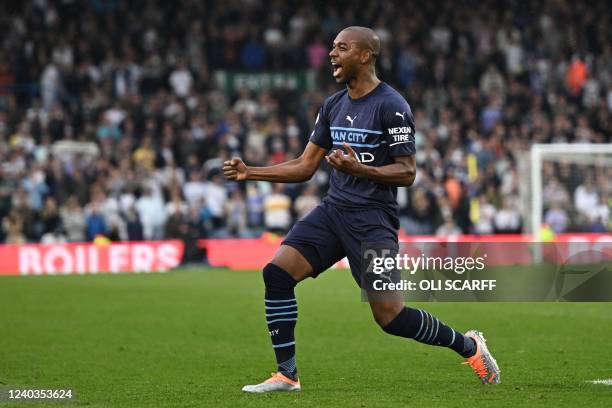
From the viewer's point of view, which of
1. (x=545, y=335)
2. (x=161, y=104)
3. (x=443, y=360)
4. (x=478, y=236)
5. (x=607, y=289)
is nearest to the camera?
(x=607, y=289)

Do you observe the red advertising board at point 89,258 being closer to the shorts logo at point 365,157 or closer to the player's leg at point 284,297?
the player's leg at point 284,297

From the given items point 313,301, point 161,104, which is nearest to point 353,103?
point 313,301

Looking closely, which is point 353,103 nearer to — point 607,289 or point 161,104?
point 607,289

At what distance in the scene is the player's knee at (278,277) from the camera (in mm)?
8156

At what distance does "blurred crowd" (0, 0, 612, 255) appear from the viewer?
23922mm

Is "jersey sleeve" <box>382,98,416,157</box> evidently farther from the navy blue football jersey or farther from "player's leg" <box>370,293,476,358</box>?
"player's leg" <box>370,293,476,358</box>

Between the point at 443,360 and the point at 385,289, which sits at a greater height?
the point at 385,289

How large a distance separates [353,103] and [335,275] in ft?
43.3

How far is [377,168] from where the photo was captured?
26.0 ft

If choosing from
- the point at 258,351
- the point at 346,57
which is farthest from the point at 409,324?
the point at 258,351

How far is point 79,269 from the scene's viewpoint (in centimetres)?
2245

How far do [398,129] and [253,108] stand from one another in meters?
19.5

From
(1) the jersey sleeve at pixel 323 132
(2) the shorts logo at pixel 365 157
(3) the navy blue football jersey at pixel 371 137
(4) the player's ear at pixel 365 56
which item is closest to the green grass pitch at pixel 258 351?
(3) the navy blue football jersey at pixel 371 137

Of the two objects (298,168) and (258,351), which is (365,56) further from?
(258,351)
